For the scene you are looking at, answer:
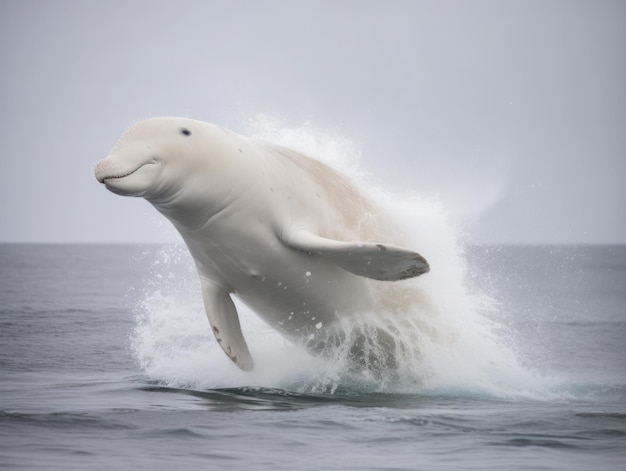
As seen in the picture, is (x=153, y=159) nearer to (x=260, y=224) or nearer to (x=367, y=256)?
(x=260, y=224)

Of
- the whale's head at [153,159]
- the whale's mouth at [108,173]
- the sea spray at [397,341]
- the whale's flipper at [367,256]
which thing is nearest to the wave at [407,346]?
the sea spray at [397,341]

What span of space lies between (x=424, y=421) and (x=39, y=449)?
5414 mm

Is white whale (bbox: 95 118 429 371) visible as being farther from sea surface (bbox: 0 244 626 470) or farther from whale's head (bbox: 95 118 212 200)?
sea surface (bbox: 0 244 626 470)

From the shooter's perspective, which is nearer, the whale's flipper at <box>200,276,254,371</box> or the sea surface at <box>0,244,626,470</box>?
the sea surface at <box>0,244,626,470</box>

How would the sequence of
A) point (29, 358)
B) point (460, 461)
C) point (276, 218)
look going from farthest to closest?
point (29, 358) < point (276, 218) < point (460, 461)

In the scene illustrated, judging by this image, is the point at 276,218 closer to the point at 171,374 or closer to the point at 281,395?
the point at 281,395

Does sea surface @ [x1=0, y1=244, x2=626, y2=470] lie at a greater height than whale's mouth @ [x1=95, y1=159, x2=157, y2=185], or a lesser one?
lesser

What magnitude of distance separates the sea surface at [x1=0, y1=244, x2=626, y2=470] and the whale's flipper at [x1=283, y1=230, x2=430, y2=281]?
2.15m

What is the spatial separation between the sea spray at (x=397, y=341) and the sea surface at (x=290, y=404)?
51mm

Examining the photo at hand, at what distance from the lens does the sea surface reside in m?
12.9

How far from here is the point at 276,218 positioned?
57.3 feet

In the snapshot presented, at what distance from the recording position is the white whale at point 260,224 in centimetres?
1633

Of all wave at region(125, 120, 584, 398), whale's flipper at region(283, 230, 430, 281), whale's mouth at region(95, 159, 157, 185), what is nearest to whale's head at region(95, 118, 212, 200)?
whale's mouth at region(95, 159, 157, 185)

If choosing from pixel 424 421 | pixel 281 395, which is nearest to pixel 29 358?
pixel 281 395
